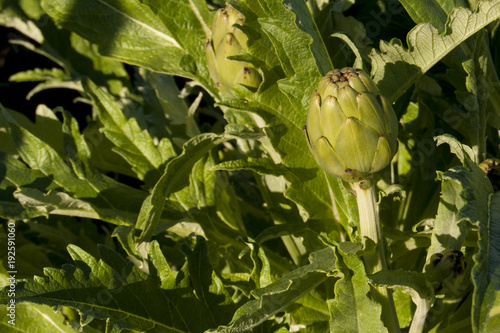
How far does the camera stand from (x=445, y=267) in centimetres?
68

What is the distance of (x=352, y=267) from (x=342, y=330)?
0.07m

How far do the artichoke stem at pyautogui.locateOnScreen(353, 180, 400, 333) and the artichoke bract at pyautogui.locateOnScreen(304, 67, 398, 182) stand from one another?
0.15 feet

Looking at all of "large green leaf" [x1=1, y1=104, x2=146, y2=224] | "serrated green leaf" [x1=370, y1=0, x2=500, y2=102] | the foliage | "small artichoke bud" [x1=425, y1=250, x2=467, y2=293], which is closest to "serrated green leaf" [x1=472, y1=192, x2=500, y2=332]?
the foliage

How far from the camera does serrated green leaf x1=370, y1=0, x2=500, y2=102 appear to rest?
695 mm

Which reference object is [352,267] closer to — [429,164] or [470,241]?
[470,241]

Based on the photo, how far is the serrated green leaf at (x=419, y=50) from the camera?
2.28 feet

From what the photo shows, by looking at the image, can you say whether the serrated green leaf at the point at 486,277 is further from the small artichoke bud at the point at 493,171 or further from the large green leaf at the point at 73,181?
the large green leaf at the point at 73,181

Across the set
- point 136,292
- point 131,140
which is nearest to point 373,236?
point 136,292

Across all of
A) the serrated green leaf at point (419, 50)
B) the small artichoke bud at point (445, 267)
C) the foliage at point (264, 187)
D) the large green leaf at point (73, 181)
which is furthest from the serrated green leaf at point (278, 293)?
the large green leaf at point (73, 181)

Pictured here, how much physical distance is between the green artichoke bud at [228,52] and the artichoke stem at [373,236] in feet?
0.75

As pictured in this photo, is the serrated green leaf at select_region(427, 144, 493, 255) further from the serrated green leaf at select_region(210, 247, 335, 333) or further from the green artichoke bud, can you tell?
the green artichoke bud

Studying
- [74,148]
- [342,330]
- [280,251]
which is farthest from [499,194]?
[74,148]

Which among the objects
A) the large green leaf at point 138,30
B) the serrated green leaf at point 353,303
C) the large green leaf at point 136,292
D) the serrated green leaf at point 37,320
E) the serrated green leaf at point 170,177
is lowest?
the serrated green leaf at point 37,320

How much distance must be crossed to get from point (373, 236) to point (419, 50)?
23 centimetres
